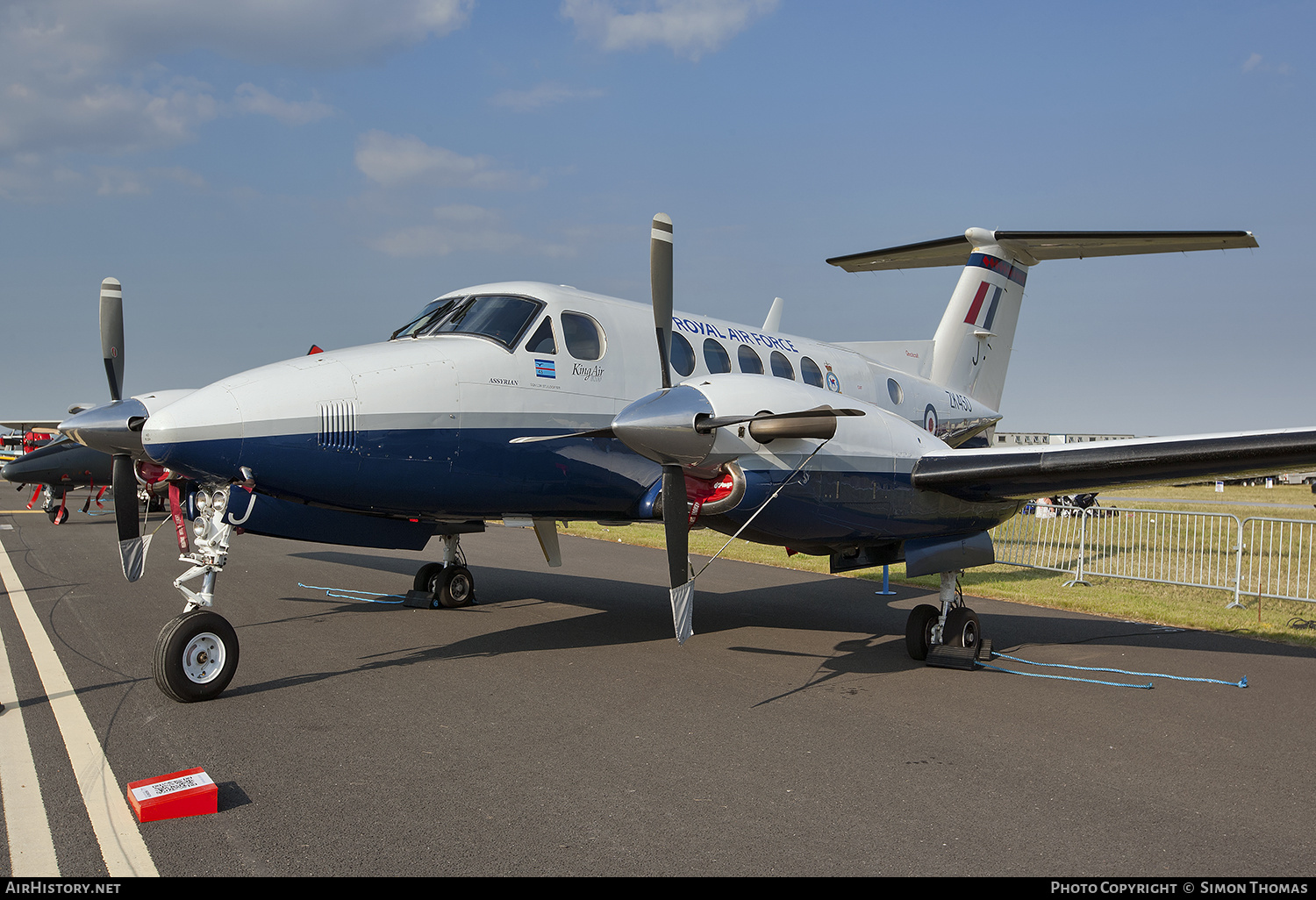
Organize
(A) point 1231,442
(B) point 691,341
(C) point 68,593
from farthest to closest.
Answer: (C) point 68,593
(B) point 691,341
(A) point 1231,442

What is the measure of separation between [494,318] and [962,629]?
17.8ft

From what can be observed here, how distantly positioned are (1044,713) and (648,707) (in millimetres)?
2986

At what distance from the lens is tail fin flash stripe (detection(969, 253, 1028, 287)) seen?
12883mm

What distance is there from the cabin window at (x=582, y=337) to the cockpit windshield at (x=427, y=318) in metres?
1.05

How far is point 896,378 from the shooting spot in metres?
11.5

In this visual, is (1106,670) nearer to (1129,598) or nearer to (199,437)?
(1129,598)

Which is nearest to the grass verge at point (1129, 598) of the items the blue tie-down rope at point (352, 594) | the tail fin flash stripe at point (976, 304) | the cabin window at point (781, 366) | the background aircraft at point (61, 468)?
the cabin window at point (781, 366)

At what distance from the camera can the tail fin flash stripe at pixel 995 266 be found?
1288 centimetres

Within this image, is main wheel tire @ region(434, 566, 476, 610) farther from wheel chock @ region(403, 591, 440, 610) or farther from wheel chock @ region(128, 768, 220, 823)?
wheel chock @ region(128, 768, 220, 823)

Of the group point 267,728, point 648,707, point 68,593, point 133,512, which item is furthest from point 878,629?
point 68,593

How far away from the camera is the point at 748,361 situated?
365 inches

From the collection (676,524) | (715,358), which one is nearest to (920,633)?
(676,524)
